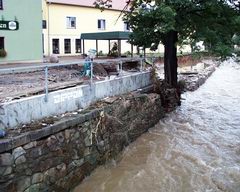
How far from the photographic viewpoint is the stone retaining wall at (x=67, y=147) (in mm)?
6582

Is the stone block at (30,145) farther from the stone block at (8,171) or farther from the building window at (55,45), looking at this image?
the building window at (55,45)

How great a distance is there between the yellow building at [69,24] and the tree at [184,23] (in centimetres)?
2258

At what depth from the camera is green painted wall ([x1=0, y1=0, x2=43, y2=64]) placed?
2400cm

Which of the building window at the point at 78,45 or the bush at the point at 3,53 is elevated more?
the building window at the point at 78,45

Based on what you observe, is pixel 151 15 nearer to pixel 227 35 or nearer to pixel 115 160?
pixel 227 35

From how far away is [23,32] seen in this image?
979 inches

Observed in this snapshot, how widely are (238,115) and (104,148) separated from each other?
853cm

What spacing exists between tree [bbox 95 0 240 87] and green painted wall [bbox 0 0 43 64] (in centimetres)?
1036

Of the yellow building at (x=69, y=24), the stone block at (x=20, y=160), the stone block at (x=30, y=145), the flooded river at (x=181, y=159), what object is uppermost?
the yellow building at (x=69, y=24)

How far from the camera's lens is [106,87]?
10.9 m

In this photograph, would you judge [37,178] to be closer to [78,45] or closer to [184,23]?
[184,23]

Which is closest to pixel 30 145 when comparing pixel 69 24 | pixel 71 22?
pixel 69 24

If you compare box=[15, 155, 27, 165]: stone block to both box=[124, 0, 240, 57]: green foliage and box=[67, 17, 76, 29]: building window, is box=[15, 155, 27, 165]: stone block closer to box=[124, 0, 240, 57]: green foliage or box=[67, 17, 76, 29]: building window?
box=[124, 0, 240, 57]: green foliage

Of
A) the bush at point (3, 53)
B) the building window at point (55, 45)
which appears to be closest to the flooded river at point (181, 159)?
the bush at point (3, 53)
